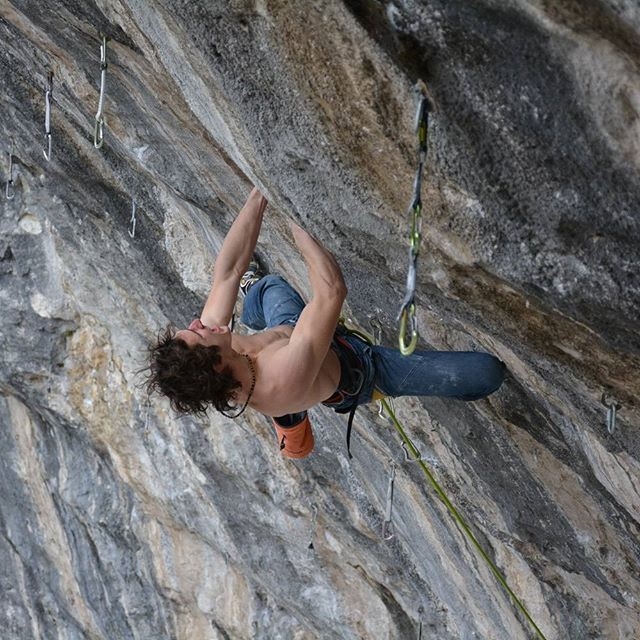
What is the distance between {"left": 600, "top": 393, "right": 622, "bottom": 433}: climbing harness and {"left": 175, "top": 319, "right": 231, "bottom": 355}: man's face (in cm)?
117

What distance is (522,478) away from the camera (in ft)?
13.3

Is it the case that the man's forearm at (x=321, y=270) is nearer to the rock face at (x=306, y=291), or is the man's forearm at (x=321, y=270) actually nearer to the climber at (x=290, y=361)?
the climber at (x=290, y=361)

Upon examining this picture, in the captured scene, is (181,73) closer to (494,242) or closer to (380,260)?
(380,260)

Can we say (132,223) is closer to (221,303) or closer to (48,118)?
(48,118)

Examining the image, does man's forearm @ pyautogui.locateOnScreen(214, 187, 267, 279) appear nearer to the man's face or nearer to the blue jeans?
the blue jeans

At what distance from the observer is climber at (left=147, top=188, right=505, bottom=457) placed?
2.75 meters

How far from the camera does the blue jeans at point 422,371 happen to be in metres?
3.11

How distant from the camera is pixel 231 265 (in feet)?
10.8

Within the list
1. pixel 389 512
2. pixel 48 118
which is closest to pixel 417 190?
pixel 48 118

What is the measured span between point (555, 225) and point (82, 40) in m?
2.13

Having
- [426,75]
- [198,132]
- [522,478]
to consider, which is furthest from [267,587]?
[426,75]

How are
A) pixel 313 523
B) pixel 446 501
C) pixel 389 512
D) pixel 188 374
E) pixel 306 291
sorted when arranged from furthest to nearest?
pixel 313 523
pixel 389 512
pixel 306 291
pixel 446 501
pixel 188 374

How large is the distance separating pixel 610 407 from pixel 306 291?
161cm

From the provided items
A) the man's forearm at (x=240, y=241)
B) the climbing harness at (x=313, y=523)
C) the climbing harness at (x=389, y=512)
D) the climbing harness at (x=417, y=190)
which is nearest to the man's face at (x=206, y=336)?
the man's forearm at (x=240, y=241)
